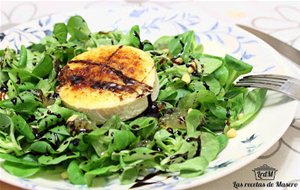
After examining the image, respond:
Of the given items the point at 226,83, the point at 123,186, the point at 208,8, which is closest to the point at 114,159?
the point at 123,186

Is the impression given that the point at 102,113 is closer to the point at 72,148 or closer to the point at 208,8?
the point at 72,148

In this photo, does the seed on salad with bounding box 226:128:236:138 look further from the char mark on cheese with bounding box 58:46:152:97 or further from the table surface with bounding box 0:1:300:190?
the table surface with bounding box 0:1:300:190

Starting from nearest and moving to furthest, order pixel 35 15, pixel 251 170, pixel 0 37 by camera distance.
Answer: pixel 251 170
pixel 0 37
pixel 35 15

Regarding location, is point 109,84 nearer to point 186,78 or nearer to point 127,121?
point 127,121

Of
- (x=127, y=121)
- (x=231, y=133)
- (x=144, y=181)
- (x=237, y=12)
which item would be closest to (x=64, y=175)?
(x=144, y=181)

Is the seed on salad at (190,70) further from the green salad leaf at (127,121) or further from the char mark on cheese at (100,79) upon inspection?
the char mark on cheese at (100,79)

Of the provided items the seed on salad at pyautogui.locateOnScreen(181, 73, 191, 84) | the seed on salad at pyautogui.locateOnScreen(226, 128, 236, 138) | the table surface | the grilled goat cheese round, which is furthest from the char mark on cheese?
the table surface
